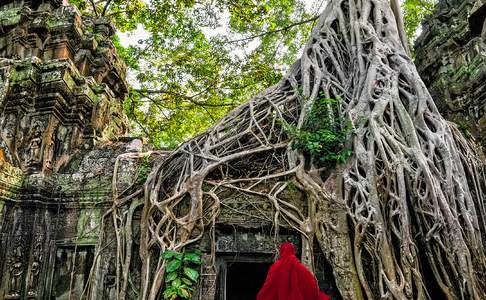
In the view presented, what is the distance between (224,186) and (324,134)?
3.37 feet

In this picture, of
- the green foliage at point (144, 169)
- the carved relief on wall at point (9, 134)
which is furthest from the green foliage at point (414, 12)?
the carved relief on wall at point (9, 134)

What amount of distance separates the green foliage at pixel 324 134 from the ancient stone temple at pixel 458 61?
183cm

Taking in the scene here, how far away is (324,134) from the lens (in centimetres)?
373

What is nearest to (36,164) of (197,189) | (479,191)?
(197,189)

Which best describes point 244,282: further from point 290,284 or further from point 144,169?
point 290,284

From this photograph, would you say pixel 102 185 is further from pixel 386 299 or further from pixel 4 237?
pixel 386 299

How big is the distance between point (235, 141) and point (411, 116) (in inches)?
67.4

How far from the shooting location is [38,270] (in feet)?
11.8

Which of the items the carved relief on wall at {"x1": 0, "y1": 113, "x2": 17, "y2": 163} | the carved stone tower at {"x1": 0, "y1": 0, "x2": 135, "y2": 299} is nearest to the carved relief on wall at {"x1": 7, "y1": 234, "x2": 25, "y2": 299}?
the carved stone tower at {"x1": 0, "y1": 0, "x2": 135, "y2": 299}

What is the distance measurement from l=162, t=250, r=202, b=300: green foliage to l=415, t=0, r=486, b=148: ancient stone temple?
3480 mm

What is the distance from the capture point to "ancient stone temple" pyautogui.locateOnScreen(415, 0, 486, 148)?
4.86m

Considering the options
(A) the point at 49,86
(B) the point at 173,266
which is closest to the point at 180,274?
(B) the point at 173,266

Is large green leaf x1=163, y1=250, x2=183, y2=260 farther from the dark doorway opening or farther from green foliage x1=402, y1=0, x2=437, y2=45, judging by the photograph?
green foliage x1=402, y1=0, x2=437, y2=45

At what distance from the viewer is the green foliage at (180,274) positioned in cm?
297
